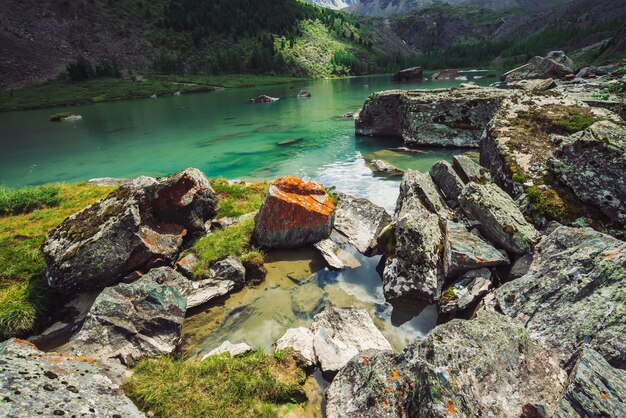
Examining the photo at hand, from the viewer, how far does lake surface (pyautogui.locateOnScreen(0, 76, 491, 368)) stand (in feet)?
27.7

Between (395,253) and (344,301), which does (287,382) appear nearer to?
(344,301)

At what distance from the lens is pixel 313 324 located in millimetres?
7953

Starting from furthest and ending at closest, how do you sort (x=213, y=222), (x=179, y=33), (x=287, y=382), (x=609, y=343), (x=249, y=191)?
(x=179, y=33) → (x=249, y=191) → (x=213, y=222) → (x=287, y=382) → (x=609, y=343)

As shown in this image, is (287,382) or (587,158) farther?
(587,158)

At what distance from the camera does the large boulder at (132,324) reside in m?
7.00

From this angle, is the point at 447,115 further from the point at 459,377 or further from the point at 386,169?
the point at 459,377

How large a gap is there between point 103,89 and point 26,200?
12729 centimetres

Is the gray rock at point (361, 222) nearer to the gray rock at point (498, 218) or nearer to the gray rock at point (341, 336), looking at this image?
the gray rock at point (498, 218)

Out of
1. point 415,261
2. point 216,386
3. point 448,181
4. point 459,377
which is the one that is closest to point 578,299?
point 459,377

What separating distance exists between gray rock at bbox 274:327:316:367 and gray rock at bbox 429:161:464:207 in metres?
8.58

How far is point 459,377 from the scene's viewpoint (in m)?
4.67

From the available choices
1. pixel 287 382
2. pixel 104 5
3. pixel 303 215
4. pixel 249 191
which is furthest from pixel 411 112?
pixel 104 5

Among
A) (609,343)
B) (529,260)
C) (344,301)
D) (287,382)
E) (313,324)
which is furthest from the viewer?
(344,301)

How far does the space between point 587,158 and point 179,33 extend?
218637 mm
